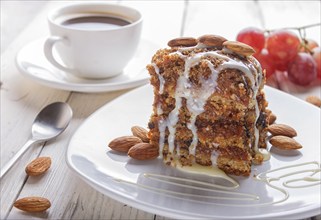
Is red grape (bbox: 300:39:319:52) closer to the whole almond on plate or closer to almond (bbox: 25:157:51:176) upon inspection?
the whole almond on plate

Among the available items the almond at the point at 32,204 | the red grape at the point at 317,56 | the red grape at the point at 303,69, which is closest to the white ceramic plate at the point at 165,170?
the almond at the point at 32,204

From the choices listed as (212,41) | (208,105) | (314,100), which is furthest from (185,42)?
(314,100)

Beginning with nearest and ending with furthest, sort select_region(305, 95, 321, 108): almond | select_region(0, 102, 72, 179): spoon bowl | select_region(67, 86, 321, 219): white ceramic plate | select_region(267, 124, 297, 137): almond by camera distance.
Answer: select_region(67, 86, 321, 219): white ceramic plate
select_region(267, 124, 297, 137): almond
select_region(0, 102, 72, 179): spoon bowl
select_region(305, 95, 321, 108): almond

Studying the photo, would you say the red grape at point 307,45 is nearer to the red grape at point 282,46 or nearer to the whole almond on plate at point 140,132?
the red grape at point 282,46

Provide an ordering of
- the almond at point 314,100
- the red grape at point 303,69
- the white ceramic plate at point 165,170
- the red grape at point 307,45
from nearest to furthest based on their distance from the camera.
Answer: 1. the white ceramic plate at point 165,170
2. the almond at point 314,100
3. the red grape at point 303,69
4. the red grape at point 307,45

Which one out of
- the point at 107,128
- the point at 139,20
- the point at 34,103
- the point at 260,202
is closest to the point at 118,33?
the point at 139,20

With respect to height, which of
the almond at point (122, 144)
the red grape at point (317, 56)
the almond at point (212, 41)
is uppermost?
the almond at point (212, 41)

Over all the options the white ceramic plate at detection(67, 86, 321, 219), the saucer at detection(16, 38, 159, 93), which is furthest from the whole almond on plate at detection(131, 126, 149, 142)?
the saucer at detection(16, 38, 159, 93)
